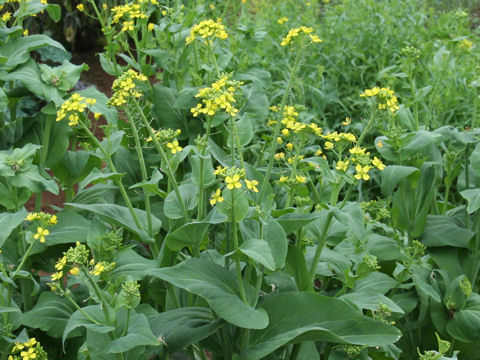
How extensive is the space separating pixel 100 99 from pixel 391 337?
1582mm

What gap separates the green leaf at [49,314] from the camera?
7.70 feet

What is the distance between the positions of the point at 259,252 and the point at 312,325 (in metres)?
0.43

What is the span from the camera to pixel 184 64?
322 cm

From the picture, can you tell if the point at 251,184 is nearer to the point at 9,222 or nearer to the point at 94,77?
the point at 9,222

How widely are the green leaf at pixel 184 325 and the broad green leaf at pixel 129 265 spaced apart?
0.62 feet

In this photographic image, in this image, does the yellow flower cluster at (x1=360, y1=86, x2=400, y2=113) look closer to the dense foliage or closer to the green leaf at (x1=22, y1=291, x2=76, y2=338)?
the dense foliage

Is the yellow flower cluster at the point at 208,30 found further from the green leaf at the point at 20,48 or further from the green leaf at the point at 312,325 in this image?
the green leaf at the point at 312,325

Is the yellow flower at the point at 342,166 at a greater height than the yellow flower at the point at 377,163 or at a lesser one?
lesser

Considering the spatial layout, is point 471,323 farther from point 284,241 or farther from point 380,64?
point 380,64

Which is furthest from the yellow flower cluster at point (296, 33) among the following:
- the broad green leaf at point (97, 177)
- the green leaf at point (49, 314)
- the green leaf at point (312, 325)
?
the green leaf at point (49, 314)

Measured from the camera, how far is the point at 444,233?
110 inches

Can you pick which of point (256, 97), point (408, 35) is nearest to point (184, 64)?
point (256, 97)

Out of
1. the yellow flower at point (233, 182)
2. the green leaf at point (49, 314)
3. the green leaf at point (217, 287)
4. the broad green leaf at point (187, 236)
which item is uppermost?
the yellow flower at point (233, 182)

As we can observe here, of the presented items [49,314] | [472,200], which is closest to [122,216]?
[49,314]
